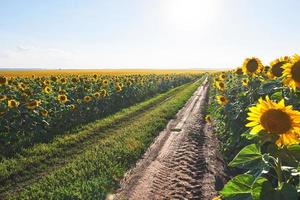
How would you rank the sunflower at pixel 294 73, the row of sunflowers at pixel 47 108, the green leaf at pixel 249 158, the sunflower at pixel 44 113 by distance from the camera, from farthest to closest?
the sunflower at pixel 44 113
the row of sunflowers at pixel 47 108
the sunflower at pixel 294 73
the green leaf at pixel 249 158

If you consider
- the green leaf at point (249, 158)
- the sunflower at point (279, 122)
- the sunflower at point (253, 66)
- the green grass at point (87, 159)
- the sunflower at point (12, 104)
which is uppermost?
the sunflower at point (253, 66)

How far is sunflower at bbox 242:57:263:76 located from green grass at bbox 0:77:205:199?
3528 millimetres

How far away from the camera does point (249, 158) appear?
3139mm

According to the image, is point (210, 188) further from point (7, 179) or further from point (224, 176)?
point (7, 179)

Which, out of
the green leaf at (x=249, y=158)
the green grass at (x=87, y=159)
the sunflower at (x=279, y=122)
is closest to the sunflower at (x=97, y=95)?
the green grass at (x=87, y=159)

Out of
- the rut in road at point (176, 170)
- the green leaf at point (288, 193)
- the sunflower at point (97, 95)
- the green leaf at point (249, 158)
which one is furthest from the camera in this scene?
the sunflower at point (97, 95)

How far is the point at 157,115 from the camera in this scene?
16953 mm

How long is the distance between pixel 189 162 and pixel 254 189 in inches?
263

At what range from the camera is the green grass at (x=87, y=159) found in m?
Result: 7.60

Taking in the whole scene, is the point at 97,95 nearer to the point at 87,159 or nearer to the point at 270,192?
the point at 87,159

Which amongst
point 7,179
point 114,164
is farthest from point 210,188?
point 7,179

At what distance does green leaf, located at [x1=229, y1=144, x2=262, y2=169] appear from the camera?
3110mm

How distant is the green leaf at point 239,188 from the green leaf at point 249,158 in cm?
14

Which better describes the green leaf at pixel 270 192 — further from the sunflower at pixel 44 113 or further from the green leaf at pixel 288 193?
the sunflower at pixel 44 113
